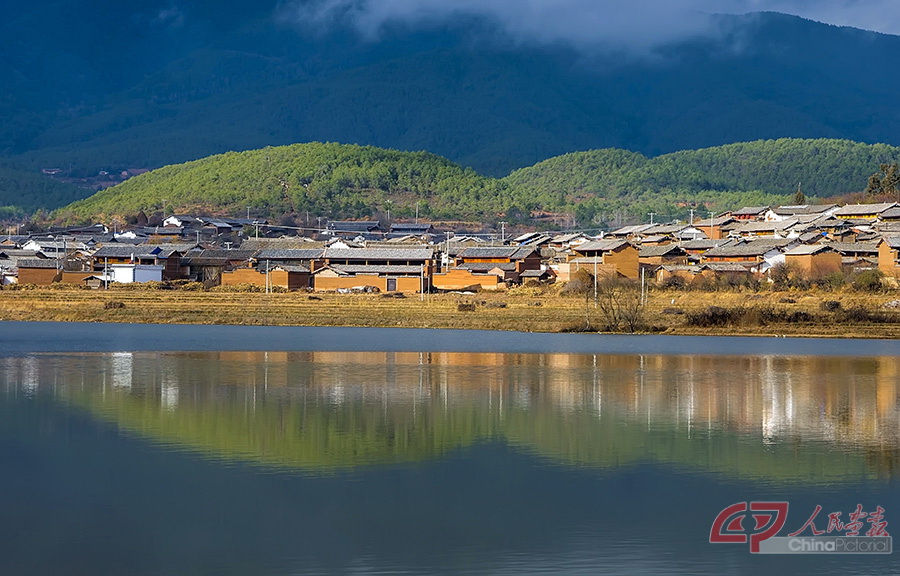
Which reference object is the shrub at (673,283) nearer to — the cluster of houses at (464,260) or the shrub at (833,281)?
the cluster of houses at (464,260)

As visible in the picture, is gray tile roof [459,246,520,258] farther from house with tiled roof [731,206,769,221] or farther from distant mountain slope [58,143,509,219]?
distant mountain slope [58,143,509,219]

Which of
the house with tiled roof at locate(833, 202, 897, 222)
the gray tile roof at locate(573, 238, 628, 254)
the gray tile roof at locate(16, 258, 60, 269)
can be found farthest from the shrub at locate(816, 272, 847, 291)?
the gray tile roof at locate(16, 258, 60, 269)

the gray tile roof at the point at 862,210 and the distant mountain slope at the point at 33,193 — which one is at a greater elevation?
the distant mountain slope at the point at 33,193

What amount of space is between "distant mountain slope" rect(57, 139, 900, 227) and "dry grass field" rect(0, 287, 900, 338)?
62.1m

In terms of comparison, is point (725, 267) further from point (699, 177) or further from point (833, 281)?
point (699, 177)

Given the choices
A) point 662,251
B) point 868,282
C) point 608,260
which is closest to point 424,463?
point 868,282

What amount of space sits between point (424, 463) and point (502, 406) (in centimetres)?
590

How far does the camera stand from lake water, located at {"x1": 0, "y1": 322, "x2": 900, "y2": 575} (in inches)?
466

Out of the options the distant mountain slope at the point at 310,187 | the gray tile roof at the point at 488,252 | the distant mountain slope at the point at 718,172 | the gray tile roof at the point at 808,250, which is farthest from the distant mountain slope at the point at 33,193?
the gray tile roof at the point at 808,250

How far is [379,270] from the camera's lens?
222 ft

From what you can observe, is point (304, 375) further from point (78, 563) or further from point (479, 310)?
point (479, 310)

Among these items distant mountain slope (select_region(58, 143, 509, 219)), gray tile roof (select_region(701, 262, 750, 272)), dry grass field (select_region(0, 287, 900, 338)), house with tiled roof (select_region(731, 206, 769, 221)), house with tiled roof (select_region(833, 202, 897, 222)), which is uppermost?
distant mountain slope (select_region(58, 143, 509, 219))

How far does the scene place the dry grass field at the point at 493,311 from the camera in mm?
43531

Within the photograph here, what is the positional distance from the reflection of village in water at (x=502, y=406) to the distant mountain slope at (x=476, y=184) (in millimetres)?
89443
